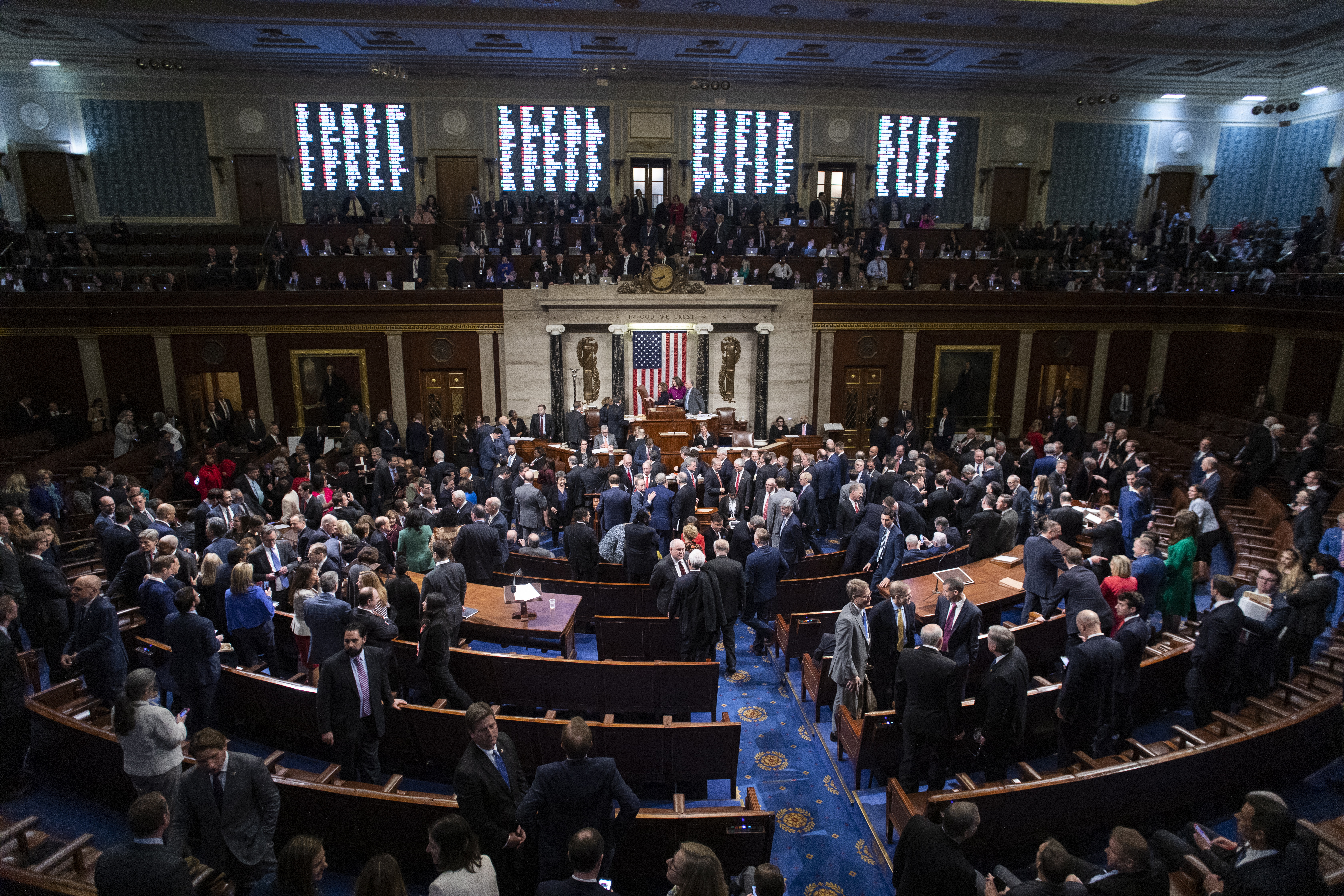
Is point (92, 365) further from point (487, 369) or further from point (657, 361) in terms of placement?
point (657, 361)

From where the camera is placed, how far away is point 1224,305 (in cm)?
1759

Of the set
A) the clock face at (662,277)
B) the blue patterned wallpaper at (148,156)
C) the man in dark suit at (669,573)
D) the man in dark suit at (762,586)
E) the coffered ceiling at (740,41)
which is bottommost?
the man in dark suit at (762,586)

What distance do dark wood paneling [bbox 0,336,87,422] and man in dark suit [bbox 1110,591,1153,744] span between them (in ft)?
61.2

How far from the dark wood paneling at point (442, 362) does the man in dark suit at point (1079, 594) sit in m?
12.4

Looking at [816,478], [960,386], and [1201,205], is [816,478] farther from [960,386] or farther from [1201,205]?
[1201,205]

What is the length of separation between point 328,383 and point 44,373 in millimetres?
5545

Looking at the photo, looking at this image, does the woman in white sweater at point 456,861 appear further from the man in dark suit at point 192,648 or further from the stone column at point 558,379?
the stone column at point 558,379

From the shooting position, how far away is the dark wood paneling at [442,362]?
16.9 metres

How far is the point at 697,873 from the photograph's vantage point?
3059mm

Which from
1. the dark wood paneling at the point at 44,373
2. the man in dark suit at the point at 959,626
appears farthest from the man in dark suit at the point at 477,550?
the dark wood paneling at the point at 44,373

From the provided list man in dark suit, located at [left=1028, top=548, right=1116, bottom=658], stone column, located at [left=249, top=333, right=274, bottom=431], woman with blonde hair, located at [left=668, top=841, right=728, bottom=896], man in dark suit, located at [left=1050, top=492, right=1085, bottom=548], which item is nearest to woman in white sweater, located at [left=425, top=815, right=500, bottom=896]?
woman with blonde hair, located at [left=668, top=841, right=728, bottom=896]

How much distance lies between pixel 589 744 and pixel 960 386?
54.9 ft

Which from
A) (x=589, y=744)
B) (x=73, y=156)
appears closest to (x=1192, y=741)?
(x=589, y=744)

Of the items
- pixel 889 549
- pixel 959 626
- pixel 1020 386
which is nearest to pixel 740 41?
pixel 1020 386
